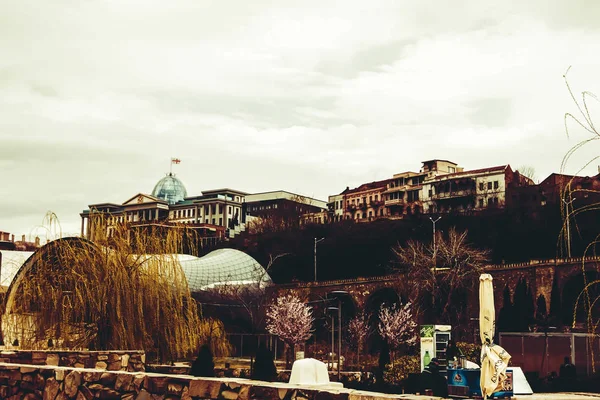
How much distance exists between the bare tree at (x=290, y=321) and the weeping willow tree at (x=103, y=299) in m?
30.0

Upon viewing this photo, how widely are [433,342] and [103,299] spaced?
1089 cm

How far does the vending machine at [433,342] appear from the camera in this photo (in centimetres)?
2255

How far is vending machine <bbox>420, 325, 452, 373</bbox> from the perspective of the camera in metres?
22.5

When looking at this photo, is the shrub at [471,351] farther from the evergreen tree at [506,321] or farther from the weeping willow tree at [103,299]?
the evergreen tree at [506,321]

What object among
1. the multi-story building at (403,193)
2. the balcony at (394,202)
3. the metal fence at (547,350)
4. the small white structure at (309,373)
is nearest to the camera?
the small white structure at (309,373)

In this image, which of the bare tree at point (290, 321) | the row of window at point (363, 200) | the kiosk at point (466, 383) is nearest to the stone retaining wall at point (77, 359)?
the kiosk at point (466, 383)

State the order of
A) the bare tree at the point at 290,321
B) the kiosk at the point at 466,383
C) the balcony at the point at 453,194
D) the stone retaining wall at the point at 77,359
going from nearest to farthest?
the kiosk at the point at 466,383
the stone retaining wall at the point at 77,359
the bare tree at the point at 290,321
the balcony at the point at 453,194

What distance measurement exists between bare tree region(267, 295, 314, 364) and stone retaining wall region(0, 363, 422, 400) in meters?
39.5

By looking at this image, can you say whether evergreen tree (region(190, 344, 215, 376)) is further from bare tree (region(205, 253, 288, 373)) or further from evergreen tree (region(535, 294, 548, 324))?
bare tree (region(205, 253, 288, 373))

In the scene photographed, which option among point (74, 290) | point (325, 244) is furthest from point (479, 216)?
point (74, 290)

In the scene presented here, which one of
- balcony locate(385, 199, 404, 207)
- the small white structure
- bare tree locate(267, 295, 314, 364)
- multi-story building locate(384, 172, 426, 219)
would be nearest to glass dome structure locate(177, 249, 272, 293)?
bare tree locate(267, 295, 314, 364)

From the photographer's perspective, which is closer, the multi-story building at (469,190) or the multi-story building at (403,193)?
the multi-story building at (469,190)

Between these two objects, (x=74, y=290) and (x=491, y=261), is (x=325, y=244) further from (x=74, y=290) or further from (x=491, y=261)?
(x=74, y=290)

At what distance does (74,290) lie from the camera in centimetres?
1623
